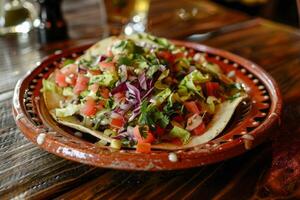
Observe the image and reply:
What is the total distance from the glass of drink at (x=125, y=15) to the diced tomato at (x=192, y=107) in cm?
108

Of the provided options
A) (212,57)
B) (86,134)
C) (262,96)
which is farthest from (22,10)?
(262,96)

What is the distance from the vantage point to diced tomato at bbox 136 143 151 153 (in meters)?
0.97

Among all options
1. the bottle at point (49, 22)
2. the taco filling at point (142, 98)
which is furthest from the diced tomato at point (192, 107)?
the bottle at point (49, 22)

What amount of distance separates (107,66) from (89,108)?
0.54 ft

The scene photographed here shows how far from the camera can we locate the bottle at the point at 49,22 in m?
1.94

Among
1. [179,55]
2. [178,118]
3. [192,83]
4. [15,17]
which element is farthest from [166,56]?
[15,17]

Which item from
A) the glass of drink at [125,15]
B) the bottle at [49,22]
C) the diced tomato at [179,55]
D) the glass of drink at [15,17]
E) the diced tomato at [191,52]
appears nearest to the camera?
the diced tomato at [179,55]

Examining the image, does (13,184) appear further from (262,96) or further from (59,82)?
(262,96)

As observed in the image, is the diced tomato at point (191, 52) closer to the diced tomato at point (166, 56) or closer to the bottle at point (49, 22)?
the diced tomato at point (166, 56)

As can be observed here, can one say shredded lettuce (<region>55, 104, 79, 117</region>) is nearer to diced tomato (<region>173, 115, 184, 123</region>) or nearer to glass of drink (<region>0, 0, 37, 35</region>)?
diced tomato (<region>173, 115, 184, 123</region>)

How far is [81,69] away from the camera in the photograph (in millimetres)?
1300

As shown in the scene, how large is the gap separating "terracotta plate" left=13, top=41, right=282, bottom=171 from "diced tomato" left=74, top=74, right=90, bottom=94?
116 millimetres

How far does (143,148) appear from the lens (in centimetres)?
98

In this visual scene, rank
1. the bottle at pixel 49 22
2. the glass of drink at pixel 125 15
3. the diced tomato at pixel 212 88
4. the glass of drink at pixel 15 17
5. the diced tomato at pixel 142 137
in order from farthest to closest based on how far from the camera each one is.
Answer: the glass of drink at pixel 125 15
the glass of drink at pixel 15 17
the bottle at pixel 49 22
the diced tomato at pixel 212 88
the diced tomato at pixel 142 137
